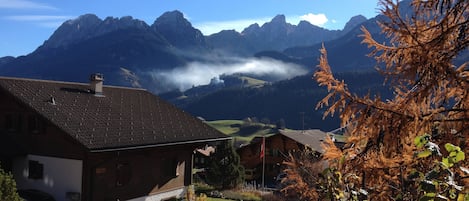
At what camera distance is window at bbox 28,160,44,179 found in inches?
801

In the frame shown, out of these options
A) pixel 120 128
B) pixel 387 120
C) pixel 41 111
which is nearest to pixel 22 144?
pixel 41 111

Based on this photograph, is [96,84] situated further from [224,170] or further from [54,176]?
[224,170]

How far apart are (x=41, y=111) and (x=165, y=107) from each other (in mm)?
9342

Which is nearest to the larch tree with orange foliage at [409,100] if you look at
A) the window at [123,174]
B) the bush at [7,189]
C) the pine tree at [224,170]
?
the bush at [7,189]

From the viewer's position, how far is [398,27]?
227 inches

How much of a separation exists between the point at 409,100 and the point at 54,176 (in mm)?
17601

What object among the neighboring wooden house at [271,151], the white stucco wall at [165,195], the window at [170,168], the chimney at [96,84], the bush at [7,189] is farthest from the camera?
the neighboring wooden house at [271,151]

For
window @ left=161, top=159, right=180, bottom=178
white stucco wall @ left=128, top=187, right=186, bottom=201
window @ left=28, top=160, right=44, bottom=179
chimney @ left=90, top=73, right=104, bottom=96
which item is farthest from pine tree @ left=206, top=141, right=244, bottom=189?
window @ left=28, top=160, right=44, bottom=179

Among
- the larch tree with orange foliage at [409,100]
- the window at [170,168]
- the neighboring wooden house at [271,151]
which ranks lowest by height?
the neighboring wooden house at [271,151]

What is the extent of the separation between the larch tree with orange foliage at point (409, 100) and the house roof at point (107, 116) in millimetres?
14131

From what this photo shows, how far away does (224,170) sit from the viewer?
34.8 metres

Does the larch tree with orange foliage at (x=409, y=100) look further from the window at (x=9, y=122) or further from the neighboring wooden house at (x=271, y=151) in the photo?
the neighboring wooden house at (x=271, y=151)

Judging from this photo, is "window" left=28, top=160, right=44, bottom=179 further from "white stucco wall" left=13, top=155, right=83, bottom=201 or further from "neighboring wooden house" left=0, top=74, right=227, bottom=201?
"white stucco wall" left=13, top=155, right=83, bottom=201

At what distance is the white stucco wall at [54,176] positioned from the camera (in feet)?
63.4
